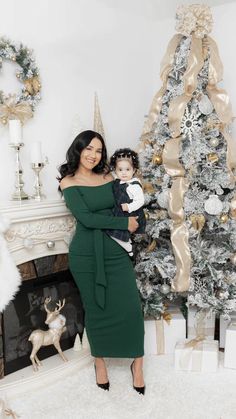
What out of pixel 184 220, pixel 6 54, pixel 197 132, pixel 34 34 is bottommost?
pixel 184 220

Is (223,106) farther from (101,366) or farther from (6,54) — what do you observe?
(101,366)

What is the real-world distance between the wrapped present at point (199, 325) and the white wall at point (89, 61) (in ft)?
4.44

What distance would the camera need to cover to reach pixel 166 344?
10.5 feet

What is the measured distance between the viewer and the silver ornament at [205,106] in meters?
2.89

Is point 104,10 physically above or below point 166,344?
above

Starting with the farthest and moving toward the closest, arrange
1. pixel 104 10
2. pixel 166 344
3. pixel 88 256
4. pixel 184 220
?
pixel 104 10
pixel 166 344
pixel 184 220
pixel 88 256

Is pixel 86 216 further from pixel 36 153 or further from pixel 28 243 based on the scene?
pixel 36 153

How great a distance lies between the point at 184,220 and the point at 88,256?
706 millimetres

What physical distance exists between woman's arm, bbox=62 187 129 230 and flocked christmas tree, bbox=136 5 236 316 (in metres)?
0.45

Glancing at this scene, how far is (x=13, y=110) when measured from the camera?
283cm

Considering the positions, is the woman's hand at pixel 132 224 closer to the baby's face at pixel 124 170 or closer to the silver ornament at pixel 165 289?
the baby's face at pixel 124 170

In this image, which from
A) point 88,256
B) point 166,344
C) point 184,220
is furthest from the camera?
point 166,344

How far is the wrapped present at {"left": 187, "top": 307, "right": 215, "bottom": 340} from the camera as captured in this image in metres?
3.20

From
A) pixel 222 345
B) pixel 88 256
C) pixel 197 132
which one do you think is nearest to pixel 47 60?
pixel 197 132
